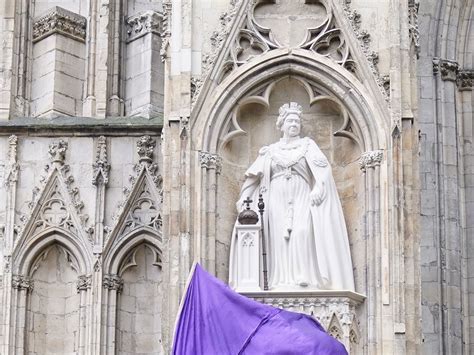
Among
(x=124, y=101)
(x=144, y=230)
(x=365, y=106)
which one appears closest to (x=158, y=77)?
(x=124, y=101)

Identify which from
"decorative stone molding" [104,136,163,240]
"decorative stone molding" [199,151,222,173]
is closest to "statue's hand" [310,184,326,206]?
"decorative stone molding" [199,151,222,173]

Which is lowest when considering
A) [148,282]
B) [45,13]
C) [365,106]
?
[148,282]

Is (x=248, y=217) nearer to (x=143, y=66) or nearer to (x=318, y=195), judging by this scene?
(x=318, y=195)

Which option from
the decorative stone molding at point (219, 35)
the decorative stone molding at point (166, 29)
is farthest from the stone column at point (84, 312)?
the decorative stone molding at point (219, 35)

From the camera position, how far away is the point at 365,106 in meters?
20.9

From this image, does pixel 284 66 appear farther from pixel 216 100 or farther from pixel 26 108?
pixel 26 108

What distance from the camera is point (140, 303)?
888 inches

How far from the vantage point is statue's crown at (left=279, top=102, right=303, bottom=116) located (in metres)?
21.0

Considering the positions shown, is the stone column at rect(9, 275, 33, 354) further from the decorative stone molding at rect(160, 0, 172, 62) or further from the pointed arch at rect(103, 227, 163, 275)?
the decorative stone molding at rect(160, 0, 172, 62)

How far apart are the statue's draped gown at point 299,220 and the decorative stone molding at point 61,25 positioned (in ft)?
12.2

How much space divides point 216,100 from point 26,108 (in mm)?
3252

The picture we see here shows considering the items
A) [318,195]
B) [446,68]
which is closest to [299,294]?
[318,195]

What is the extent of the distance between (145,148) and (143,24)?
5.75 ft

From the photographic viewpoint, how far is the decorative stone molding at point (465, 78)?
24.0 metres
